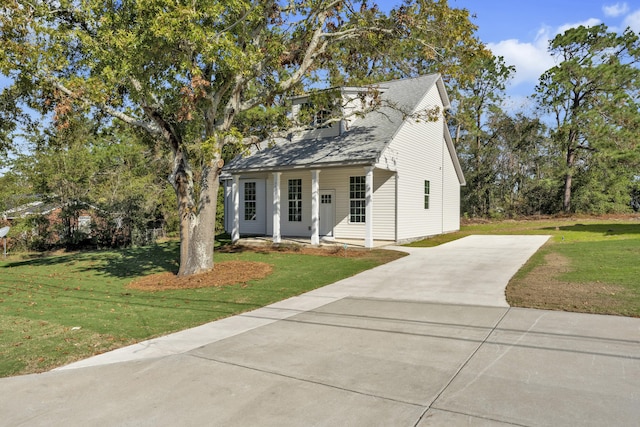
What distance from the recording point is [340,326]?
613cm

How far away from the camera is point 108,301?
28.1ft

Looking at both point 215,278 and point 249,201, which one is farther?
point 249,201

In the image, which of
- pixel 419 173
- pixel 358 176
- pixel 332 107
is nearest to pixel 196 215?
pixel 358 176

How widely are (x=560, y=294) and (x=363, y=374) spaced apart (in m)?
5.19

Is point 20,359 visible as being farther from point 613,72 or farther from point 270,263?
point 613,72

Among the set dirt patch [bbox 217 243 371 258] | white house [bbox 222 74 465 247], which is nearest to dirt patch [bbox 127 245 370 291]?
dirt patch [bbox 217 243 371 258]

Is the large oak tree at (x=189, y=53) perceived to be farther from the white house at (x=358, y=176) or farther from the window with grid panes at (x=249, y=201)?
the window with grid panes at (x=249, y=201)

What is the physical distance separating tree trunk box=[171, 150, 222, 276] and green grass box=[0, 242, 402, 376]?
66.8 inches

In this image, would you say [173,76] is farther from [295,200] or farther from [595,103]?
[595,103]

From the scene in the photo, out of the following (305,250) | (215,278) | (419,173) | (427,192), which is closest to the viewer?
(215,278)

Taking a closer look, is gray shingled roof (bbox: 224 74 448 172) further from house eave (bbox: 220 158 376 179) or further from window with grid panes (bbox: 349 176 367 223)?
window with grid panes (bbox: 349 176 367 223)

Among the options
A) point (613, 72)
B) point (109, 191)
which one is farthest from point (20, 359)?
point (613, 72)

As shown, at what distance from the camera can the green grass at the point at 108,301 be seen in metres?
5.58

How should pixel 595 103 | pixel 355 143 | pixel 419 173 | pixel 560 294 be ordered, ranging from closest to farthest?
pixel 560 294, pixel 355 143, pixel 419 173, pixel 595 103
